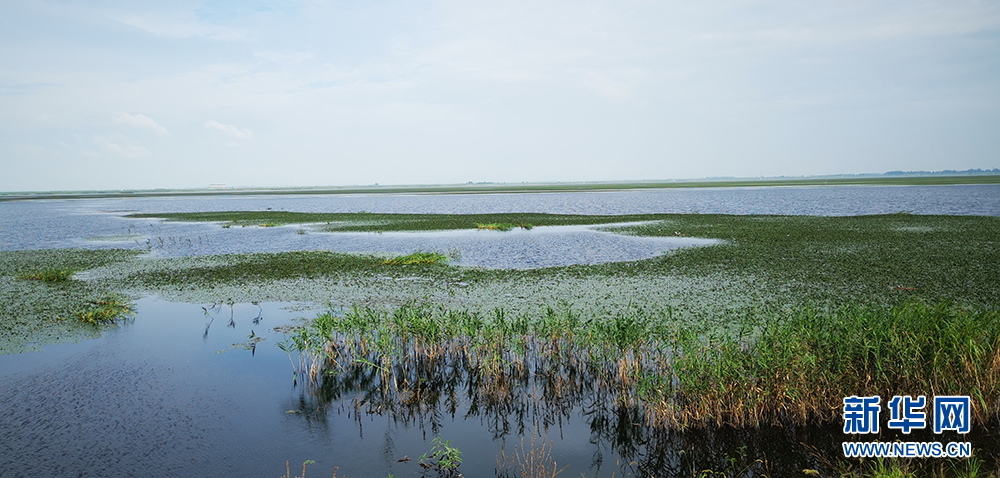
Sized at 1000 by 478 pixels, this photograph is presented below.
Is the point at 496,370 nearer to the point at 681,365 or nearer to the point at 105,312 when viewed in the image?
the point at 681,365

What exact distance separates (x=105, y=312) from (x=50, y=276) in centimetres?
886

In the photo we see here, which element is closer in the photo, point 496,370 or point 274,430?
point 274,430

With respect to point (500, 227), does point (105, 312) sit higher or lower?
lower

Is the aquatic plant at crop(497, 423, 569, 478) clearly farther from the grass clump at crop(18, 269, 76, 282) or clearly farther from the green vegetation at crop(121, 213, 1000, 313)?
the grass clump at crop(18, 269, 76, 282)

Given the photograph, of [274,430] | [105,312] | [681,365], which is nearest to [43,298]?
[105,312]

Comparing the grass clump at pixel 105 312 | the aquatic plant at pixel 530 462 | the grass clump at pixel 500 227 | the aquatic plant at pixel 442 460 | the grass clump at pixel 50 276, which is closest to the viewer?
the aquatic plant at pixel 530 462

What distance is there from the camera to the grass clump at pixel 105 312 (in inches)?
624

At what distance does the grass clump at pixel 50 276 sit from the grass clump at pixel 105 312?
20.0 feet

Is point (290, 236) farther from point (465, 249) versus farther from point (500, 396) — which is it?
point (500, 396)

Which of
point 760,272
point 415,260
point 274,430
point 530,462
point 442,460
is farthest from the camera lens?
point 415,260

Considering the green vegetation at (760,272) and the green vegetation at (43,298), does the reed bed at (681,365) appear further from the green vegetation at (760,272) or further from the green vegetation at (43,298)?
the green vegetation at (43,298)

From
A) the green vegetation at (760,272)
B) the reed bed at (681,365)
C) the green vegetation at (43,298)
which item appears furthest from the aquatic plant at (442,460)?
the green vegetation at (43,298)

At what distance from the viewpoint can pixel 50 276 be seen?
2197 centimetres

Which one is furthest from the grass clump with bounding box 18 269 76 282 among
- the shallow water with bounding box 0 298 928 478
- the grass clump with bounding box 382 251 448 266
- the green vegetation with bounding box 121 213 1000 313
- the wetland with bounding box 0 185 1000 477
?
the grass clump with bounding box 382 251 448 266
